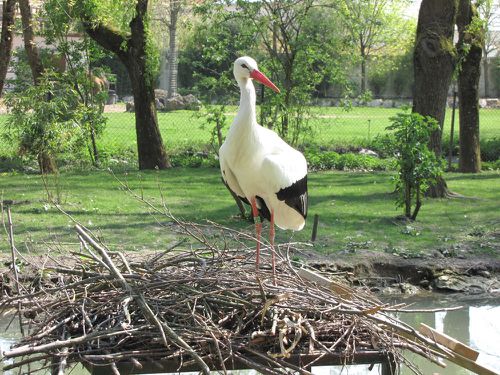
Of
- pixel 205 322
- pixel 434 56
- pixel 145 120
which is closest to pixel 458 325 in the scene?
pixel 205 322

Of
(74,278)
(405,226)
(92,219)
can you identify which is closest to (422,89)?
(405,226)

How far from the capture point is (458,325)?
8.59m

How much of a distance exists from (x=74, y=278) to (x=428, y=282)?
15.3 feet

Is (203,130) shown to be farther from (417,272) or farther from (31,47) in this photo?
(417,272)

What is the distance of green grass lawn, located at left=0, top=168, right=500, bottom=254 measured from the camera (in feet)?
32.6

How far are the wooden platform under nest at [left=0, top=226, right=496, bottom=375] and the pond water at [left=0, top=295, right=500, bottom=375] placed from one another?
2233mm

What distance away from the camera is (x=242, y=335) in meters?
4.89

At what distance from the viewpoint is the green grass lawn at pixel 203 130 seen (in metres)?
17.4

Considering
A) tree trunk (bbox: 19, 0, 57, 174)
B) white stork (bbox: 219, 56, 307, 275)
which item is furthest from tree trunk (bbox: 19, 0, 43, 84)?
white stork (bbox: 219, 56, 307, 275)

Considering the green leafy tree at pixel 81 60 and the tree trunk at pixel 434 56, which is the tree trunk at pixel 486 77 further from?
the tree trunk at pixel 434 56

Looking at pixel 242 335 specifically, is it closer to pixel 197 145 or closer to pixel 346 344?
pixel 346 344

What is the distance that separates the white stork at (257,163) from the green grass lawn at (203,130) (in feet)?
24.6

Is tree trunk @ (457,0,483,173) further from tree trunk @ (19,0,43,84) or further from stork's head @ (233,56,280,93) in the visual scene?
stork's head @ (233,56,280,93)

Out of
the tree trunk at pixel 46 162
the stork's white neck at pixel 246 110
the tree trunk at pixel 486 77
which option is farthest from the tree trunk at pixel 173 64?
the stork's white neck at pixel 246 110
